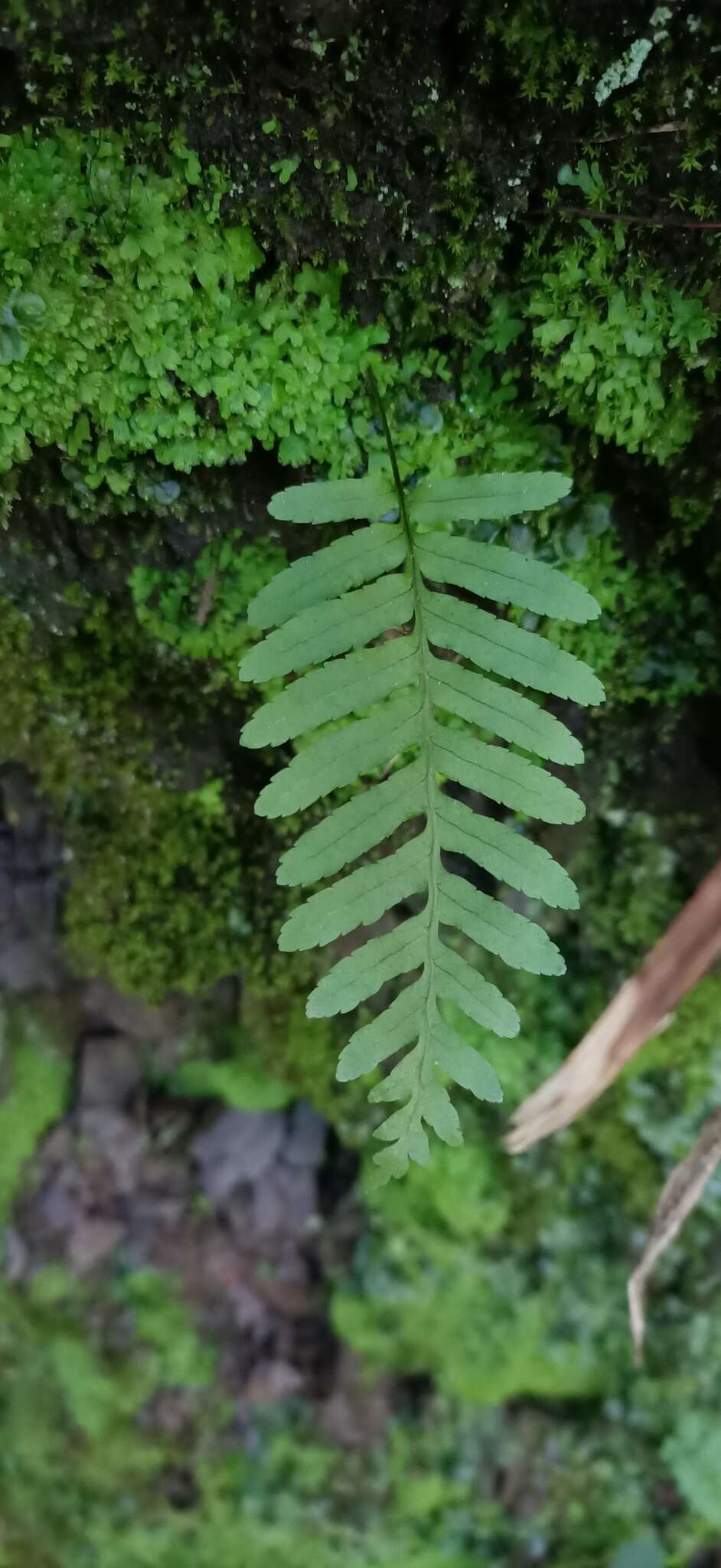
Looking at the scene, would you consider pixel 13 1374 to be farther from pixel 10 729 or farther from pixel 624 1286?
pixel 10 729

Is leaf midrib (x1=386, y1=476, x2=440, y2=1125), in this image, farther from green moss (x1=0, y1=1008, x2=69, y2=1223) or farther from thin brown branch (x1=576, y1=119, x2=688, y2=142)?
green moss (x1=0, y1=1008, x2=69, y2=1223)

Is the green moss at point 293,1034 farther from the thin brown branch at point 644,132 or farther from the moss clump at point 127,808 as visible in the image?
the thin brown branch at point 644,132

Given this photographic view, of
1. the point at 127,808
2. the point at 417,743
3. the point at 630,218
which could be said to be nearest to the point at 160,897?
the point at 127,808

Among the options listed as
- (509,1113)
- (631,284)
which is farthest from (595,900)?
(631,284)

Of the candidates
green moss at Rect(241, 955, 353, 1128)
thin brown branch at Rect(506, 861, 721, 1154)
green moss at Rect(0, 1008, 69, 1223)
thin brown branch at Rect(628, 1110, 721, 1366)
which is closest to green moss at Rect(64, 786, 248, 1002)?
green moss at Rect(241, 955, 353, 1128)

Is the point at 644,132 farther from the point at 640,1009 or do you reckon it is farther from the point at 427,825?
the point at 640,1009

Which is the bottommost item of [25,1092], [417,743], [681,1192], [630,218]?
[25,1092]
